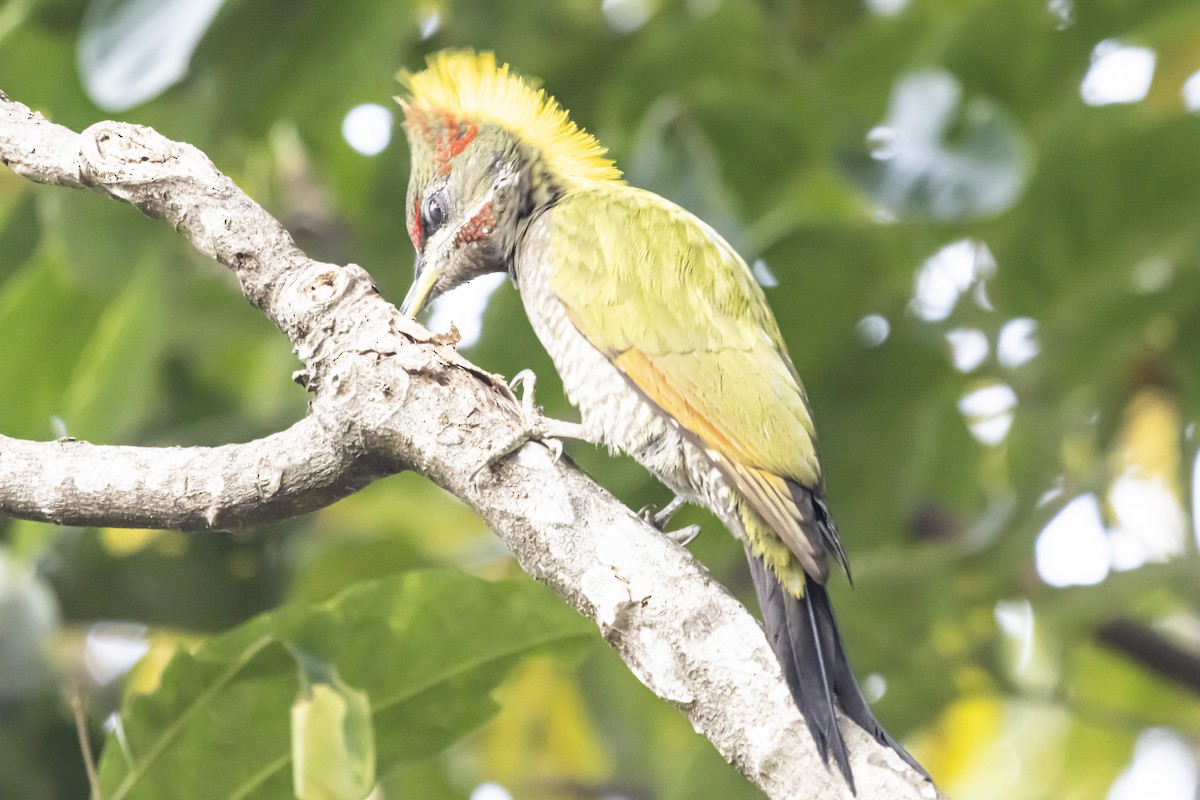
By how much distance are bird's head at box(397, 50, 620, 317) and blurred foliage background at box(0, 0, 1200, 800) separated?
0.54 ft

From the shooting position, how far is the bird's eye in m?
2.88

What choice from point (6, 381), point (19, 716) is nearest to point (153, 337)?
point (6, 381)

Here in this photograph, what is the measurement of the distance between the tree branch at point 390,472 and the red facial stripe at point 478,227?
0.86m

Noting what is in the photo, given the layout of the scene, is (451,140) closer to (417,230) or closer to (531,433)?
(417,230)

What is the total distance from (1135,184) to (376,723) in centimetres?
216

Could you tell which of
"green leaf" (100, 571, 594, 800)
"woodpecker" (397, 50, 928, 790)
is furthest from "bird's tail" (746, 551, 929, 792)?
"green leaf" (100, 571, 594, 800)

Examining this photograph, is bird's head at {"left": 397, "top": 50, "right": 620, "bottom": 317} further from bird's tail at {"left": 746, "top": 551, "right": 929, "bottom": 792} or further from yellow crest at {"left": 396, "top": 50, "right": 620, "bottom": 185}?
bird's tail at {"left": 746, "top": 551, "right": 929, "bottom": 792}

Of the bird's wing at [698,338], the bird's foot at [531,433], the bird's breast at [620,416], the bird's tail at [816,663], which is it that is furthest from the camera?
the bird's breast at [620,416]

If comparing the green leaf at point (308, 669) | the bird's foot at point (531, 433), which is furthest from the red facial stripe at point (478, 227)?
the green leaf at point (308, 669)

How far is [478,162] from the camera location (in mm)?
2854

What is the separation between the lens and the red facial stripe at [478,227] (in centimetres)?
284

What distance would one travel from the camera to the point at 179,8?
2.57 metres

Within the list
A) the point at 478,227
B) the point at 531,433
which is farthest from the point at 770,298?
the point at 531,433

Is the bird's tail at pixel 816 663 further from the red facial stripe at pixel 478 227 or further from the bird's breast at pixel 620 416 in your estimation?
the red facial stripe at pixel 478 227
